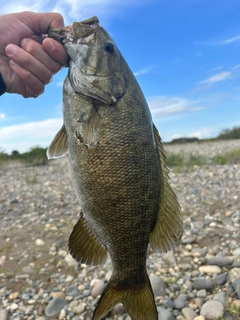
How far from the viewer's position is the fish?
2469mm

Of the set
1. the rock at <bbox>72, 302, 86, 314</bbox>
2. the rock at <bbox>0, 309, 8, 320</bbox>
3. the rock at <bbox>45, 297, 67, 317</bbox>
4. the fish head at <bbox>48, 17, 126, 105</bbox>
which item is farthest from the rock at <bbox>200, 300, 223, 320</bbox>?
the fish head at <bbox>48, 17, 126, 105</bbox>

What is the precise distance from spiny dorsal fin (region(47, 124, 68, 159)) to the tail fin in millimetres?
1063

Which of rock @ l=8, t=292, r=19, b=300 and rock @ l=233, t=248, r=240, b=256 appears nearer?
rock @ l=8, t=292, r=19, b=300

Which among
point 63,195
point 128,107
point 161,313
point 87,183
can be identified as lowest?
point 161,313

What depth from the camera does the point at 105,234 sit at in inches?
102

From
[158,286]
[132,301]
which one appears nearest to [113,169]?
[132,301]

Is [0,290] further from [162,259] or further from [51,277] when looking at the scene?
[162,259]

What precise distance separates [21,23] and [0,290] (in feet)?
13.2

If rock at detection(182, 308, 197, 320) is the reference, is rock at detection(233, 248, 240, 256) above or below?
above

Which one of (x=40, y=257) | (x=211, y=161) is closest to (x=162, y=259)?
(x=40, y=257)

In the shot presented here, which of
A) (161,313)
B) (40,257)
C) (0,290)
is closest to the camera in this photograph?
(161,313)

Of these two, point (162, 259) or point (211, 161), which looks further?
point (211, 161)

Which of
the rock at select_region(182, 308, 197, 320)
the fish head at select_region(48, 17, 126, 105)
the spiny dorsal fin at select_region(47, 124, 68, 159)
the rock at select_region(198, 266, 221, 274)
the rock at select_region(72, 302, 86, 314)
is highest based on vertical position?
the fish head at select_region(48, 17, 126, 105)

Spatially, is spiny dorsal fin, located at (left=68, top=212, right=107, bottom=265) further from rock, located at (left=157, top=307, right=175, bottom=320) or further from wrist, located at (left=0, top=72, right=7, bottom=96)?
rock, located at (left=157, top=307, right=175, bottom=320)
